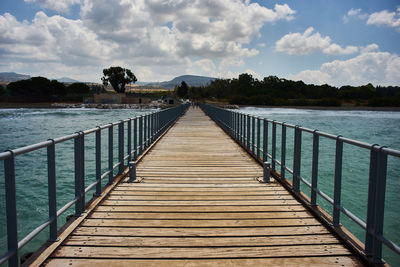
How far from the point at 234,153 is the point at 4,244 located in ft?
19.7

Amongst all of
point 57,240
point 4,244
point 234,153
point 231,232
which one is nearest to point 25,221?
point 4,244

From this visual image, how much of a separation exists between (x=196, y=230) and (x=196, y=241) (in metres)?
0.31

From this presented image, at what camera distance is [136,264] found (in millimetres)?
3258

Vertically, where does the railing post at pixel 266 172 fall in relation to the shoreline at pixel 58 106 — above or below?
above

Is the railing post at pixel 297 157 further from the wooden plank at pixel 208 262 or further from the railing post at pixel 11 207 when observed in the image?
the railing post at pixel 11 207

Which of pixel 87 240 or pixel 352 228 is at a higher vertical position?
pixel 87 240

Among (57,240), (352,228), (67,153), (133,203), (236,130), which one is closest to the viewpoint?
(57,240)

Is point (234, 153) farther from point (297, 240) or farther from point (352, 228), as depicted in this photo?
point (297, 240)

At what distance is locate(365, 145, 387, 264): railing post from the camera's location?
10.3 feet

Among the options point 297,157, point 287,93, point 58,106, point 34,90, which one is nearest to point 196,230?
point 297,157

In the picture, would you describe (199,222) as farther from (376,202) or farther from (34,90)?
(34,90)

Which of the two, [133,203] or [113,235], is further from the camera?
[133,203]

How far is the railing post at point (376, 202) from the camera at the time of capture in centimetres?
315

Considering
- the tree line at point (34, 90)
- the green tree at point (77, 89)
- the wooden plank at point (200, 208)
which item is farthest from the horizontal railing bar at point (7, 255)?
the green tree at point (77, 89)
